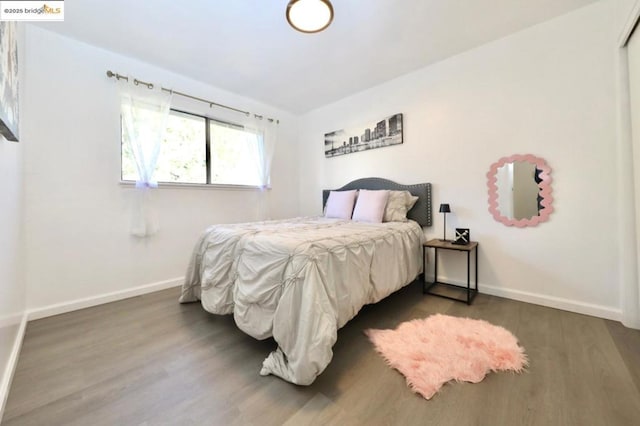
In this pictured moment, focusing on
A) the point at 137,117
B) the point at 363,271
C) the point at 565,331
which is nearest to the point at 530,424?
the point at 363,271

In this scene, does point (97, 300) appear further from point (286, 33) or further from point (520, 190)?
point (520, 190)

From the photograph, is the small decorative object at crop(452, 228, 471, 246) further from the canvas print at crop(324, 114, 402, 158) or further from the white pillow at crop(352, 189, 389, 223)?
the canvas print at crop(324, 114, 402, 158)

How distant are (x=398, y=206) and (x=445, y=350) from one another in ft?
5.21

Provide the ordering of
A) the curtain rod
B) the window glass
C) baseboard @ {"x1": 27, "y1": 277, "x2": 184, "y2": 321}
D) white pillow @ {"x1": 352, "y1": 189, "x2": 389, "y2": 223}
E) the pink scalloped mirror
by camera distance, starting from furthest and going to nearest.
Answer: the window glass
white pillow @ {"x1": 352, "y1": 189, "x2": 389, "y2": 223}
the curtain rod
the pink scalloped mirror
baseboard @ {"x1": 27, "y1": 277, "x2": 184, "y2": 321}

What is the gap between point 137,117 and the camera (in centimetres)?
252

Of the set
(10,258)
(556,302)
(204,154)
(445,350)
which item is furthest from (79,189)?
(556,302)

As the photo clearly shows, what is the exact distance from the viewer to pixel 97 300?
2.31 meters

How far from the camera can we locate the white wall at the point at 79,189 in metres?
2.07

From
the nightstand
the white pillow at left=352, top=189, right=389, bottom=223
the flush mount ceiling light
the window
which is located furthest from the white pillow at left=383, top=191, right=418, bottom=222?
the window

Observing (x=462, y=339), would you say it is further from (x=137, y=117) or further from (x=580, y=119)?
(x=137, y=117)

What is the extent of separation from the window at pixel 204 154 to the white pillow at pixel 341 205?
1174 millimetres

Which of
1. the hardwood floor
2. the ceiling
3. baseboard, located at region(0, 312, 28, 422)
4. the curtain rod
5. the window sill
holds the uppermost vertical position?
the ceiling

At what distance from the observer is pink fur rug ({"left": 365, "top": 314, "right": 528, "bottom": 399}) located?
4.30 feet

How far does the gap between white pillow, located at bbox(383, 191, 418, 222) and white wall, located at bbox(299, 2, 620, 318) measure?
0.27m
